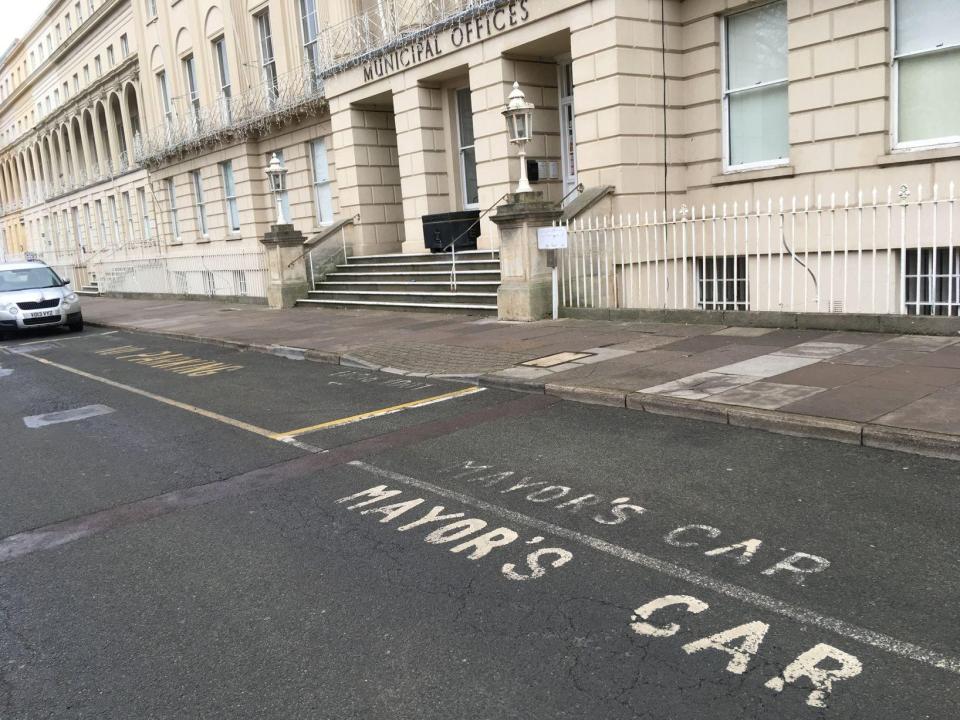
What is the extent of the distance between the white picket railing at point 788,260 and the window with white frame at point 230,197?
19.0 meters

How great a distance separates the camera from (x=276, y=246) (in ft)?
65.2

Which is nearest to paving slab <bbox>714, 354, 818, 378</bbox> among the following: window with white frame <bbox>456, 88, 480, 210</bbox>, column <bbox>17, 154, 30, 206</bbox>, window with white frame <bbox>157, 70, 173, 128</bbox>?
window with white frame <bbox>456, 88, 480, 210</bbox>

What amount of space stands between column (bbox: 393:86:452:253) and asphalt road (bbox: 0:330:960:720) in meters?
12.2

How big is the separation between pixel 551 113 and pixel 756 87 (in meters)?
4.72

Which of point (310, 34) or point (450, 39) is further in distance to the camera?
point (310, 34)

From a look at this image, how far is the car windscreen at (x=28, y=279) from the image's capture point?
62.2ft

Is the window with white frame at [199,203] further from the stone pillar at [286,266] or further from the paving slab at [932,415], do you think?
the paving slab at [932,415]

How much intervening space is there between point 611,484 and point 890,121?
30.6 ft

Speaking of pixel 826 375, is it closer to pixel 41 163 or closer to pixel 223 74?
pixel 223 74

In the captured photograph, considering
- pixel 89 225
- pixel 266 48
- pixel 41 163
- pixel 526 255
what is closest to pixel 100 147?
pixel 89 225

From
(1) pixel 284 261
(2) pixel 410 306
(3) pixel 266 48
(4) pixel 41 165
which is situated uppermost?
(4) pixel 41 165

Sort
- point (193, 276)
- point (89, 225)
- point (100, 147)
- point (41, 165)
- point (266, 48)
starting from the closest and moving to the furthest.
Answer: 1. point (266, 48)
2. point (193, 276)
3. point (100, 147)
4. point (89, 225)
5. point (41, 165)

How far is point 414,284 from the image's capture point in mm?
16969

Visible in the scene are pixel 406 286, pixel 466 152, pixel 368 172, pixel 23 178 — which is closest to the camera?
pixel 406 286
